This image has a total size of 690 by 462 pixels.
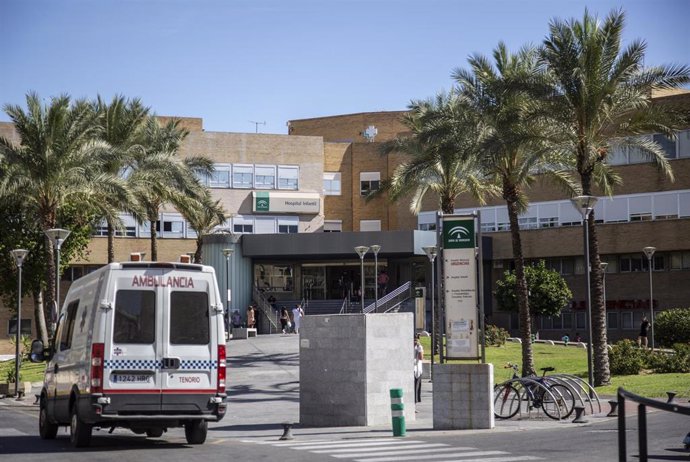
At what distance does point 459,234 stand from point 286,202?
4919 centimetres

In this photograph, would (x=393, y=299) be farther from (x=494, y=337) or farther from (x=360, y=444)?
(x=360, y=444)

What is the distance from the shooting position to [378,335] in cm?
2161

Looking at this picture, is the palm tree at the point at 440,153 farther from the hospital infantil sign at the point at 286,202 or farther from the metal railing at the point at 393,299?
the hospital infantil sign at the point at 286,202

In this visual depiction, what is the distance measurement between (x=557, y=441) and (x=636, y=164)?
42.5 m

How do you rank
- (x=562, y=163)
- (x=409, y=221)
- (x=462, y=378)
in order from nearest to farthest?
(x=462, y=378) → (x=562, y=163) → (x=409, y=221)

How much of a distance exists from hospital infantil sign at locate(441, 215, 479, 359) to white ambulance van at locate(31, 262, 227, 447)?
5848 mm

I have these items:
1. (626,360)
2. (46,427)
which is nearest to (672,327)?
(626,360)

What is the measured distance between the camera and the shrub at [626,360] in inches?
1298

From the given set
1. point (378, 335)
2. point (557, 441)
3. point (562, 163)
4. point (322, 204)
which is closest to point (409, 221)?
point (322, 204)

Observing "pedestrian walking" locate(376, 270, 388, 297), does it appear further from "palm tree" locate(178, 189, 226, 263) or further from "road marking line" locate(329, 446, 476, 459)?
"road marking line" locate(329, 446, 476, 459)

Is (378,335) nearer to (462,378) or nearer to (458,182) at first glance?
(462,378)

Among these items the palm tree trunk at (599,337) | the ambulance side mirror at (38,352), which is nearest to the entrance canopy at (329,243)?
the palm tree trunk at (599,337)

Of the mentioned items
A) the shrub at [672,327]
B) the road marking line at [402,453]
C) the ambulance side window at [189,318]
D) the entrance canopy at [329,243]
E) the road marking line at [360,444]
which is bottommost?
the road marking line at [360,444]

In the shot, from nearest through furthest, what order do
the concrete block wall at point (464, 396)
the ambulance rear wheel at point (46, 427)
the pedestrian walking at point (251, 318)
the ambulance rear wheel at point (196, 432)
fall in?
the ambulance rear wheel at point (196, 432) < the ambulance rear wheel at point (46, 427) < the concrete block wall at point (464, 396) < the pedestrian walking at point (251, 318)
